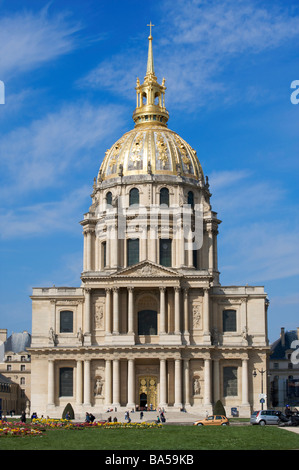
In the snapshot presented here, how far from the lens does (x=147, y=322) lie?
3558 inches

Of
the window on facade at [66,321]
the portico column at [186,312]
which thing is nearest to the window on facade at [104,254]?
the window on facade at [66,321]

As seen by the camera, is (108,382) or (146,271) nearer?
(108,382)

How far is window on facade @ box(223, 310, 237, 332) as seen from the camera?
9131 centimetres

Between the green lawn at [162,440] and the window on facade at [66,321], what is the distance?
37.8 metres

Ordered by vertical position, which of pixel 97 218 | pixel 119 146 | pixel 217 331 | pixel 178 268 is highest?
pixel 119 146

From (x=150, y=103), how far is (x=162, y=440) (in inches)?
2662

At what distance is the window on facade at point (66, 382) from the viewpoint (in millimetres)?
89812

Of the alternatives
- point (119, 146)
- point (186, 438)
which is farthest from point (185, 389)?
point (186, 438)

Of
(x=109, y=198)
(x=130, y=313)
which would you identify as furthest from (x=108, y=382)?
(x=109, y=198)

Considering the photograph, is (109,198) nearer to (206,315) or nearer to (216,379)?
(206,315)
